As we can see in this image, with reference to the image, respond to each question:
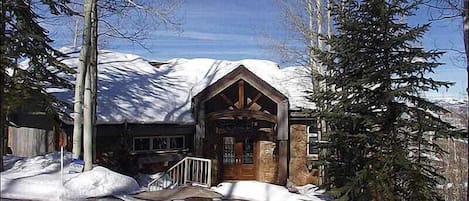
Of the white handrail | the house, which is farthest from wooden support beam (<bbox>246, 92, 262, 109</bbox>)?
the white handrail

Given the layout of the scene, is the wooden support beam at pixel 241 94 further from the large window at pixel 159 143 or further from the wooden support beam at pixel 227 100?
the large window at pixel 159 143

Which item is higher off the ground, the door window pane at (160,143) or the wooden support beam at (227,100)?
the wooden support beam at (227,100)

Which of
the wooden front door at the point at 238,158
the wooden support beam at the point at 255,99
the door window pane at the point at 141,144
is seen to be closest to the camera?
the door window pane at the point at 141,144

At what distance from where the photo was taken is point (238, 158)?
21.2 m

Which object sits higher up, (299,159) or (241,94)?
(241,94)

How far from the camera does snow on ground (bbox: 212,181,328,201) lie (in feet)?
55.3

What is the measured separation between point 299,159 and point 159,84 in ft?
23.1

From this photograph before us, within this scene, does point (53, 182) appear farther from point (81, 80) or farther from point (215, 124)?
point (215, 124)

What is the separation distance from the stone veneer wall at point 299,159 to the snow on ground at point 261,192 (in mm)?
1234

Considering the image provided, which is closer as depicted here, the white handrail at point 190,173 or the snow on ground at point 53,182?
the snow on ground at point 53,182

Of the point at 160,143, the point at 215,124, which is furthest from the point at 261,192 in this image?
the point at 160,143

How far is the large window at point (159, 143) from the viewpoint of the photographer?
61.8ft

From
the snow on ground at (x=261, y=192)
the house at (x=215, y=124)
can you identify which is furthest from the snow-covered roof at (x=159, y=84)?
the snow on ground at (x=261, y=192)

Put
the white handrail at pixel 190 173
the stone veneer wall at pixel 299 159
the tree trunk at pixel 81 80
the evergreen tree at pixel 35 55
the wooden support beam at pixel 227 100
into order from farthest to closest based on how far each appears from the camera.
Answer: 1. the stone veneer wall at pixel 299 159
2. the wooden support beam at pixel 227 100
3. the white handrail at pixel 190 173
4. the tree trunk at pixel 81 80
5. the evergreen tree at pixel 35 55
